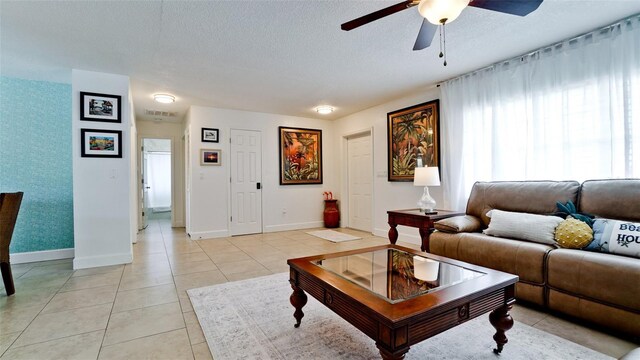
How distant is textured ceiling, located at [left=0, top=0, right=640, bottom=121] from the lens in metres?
2.26

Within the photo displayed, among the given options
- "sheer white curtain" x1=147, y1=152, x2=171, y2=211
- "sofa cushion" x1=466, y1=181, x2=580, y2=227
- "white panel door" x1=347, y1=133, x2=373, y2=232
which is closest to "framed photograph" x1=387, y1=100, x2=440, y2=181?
"white panel door" x1=347, y1=133, x2=373, y2=232

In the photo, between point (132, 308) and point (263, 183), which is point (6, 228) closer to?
point (132, 308)

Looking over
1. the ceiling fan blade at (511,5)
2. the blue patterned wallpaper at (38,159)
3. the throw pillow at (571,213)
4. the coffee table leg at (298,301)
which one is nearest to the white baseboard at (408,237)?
the throw pillow at (571,213)

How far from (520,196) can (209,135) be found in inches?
Answer: 187

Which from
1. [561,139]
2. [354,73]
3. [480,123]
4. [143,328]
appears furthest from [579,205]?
[143,328]

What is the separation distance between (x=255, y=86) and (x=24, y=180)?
3264 millimetres

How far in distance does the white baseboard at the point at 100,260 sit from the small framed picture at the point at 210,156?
2006 millimetres

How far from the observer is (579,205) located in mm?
2469

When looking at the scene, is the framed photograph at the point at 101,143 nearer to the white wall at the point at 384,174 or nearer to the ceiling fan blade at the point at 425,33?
the ceiling fan blade at the point at 425,33

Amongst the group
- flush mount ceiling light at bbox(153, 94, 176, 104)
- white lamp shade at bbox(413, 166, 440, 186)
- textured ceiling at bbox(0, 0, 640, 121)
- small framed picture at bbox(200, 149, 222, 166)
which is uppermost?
textured ceiling at bbox(0, 0, 640, 121)

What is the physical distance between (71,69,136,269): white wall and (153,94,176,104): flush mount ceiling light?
0.76 meters

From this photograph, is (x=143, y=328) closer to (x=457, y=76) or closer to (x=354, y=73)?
(x=354, y=73)

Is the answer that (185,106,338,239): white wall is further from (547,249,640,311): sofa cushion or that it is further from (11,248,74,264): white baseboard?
(547,249,640,311): sofa cushion

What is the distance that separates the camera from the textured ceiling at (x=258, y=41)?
7.42ft
